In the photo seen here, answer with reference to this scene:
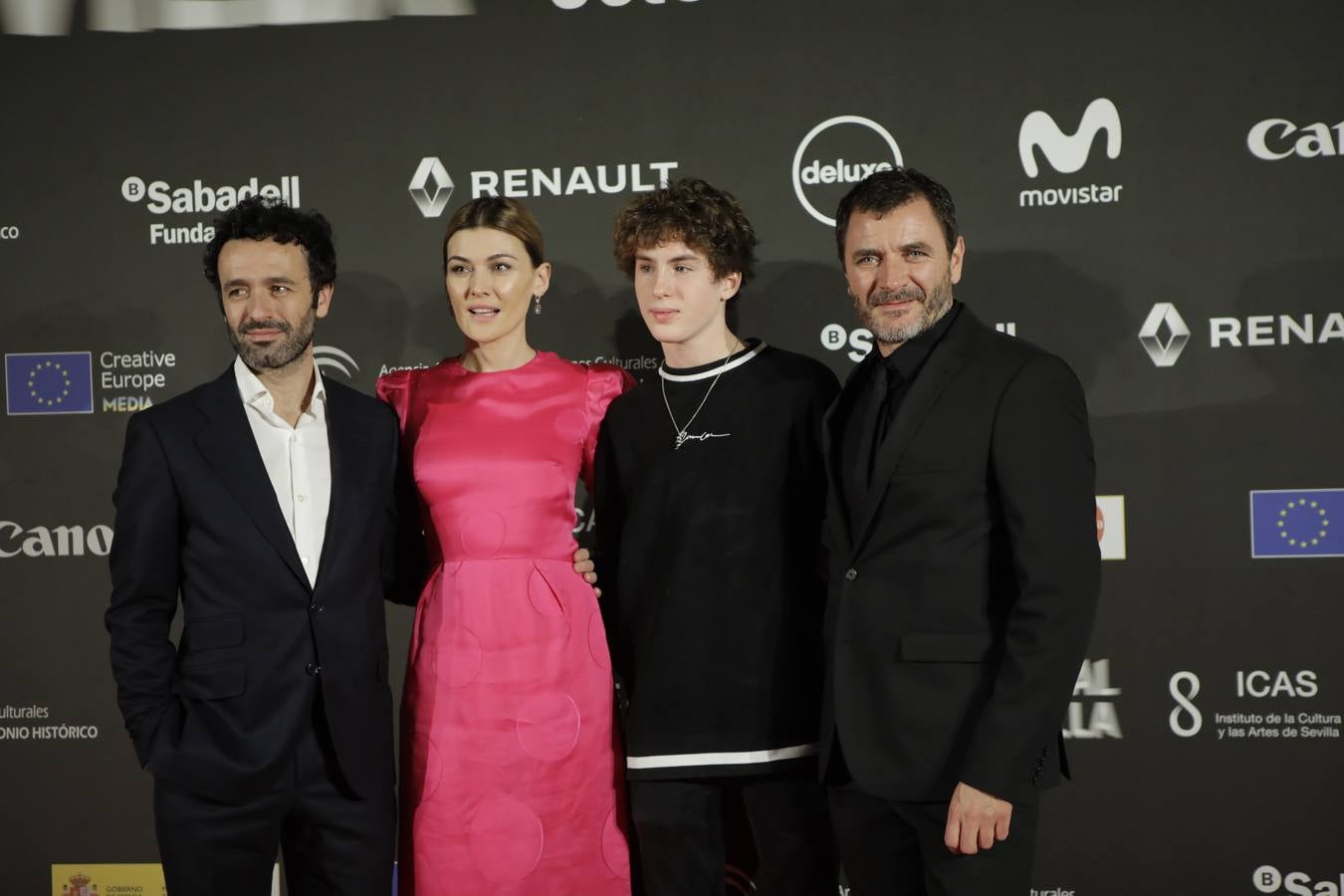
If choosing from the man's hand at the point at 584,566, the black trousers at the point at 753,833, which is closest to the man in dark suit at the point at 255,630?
the man's hand at the point at 584,566

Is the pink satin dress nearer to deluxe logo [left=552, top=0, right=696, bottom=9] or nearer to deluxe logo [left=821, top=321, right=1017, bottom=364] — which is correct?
deluxe logo [left=821, top=321, right=1017, bottom=364]

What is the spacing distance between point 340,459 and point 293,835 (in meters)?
0.79

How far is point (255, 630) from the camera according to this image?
92.4 inches

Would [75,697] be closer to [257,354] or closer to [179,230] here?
[179,230]

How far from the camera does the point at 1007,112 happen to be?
3.29 metres

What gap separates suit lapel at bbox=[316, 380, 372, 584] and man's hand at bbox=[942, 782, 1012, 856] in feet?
4.27

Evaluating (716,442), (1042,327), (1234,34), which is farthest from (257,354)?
(1234,34)

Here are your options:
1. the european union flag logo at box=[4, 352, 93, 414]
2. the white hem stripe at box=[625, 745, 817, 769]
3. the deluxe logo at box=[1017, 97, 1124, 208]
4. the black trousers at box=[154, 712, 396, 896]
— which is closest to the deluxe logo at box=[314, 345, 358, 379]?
the european union flag logo at box=[4, 352, 93, 414]

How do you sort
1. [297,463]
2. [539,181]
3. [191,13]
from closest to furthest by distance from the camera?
[297,463]
[539,181]
[191,13]

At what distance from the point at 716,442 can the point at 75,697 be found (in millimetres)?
2338

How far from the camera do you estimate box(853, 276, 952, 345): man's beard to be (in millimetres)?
2291

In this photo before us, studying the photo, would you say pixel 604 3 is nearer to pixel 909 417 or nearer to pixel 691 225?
pixel 691 225

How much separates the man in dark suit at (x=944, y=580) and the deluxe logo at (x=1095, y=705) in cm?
124

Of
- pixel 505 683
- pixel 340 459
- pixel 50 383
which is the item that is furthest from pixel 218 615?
pixel 50 383
